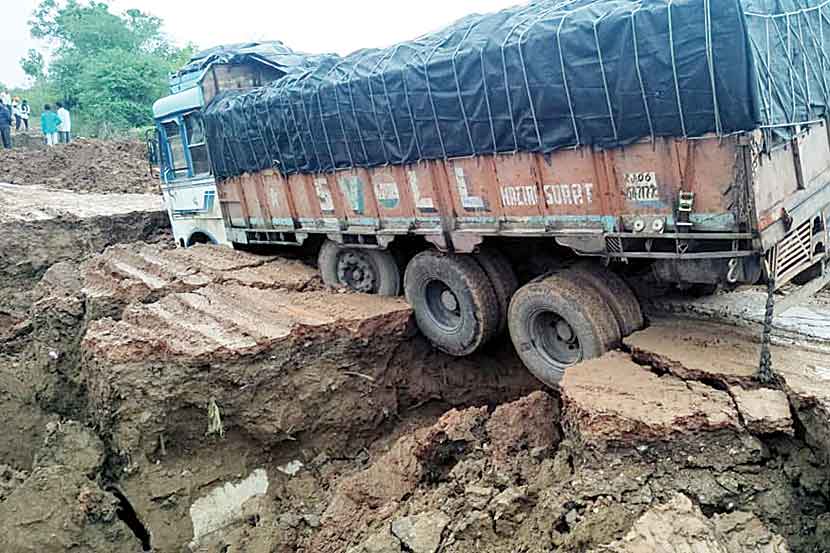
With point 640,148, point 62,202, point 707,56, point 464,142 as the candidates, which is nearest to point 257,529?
point 464,142

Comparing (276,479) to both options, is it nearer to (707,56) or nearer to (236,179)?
(236,179)

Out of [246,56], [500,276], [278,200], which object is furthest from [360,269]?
[246,56]

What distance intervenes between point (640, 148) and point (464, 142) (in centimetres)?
165

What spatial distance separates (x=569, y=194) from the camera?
5.37 metres

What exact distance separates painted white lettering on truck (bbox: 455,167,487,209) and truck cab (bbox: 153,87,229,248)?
478cm

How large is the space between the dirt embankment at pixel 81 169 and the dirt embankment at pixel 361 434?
921 cm

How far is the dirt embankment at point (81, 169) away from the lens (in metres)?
17.0

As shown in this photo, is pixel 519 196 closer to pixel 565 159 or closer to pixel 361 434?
pixel 565 159

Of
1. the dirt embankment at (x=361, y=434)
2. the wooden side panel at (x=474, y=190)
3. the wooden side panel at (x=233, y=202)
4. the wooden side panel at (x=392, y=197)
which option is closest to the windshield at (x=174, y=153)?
the wooden side panel at (x=233, y=202)

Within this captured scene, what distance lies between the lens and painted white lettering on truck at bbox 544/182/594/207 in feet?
17.2

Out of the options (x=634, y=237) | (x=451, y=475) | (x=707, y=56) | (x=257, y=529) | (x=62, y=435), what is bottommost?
(x=257, y=529)

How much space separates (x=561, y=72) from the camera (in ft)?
16.4

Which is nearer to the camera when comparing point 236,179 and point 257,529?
point 257,529

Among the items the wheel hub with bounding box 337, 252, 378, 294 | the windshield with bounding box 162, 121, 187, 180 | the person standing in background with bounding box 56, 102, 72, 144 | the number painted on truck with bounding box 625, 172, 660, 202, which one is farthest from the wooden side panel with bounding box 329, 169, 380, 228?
the person standing in background with bounding box 56, 102, 72, 144
